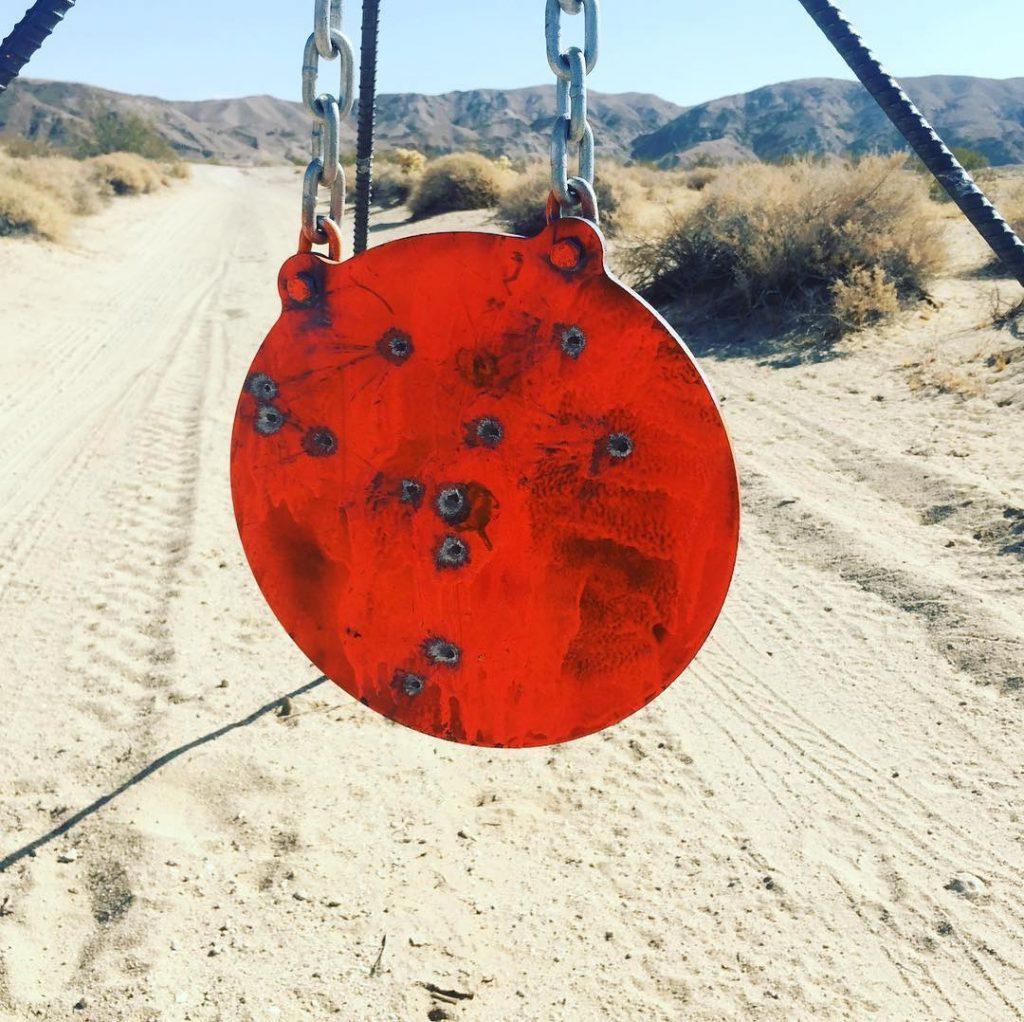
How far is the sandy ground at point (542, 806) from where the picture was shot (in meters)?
2.39

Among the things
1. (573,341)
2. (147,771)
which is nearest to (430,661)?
(573,341)

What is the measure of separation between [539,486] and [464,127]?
131574 millimetres

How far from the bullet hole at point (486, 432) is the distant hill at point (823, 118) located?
2650 inches

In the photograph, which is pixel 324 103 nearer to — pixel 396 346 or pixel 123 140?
pixel 396 346

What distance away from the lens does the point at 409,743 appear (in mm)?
3312

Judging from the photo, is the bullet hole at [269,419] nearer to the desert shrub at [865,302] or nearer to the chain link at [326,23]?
the chain link at [326,23]

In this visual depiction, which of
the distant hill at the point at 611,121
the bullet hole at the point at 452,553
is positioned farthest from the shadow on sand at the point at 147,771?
the distant hill at the point at 611,121

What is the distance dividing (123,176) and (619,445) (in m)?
31.9

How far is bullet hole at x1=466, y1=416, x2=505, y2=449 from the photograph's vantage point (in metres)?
1.40

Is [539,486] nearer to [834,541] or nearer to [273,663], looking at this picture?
[273,663]

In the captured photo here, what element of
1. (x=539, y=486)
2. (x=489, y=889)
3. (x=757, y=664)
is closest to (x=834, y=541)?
(x=757, y=664)

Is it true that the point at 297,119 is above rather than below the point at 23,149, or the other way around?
above

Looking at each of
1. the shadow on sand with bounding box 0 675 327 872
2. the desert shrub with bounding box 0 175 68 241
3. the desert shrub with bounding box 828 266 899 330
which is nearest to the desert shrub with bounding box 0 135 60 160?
the desert shrub with bounding box 0 175 68 241

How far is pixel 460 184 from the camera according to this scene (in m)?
22.8
